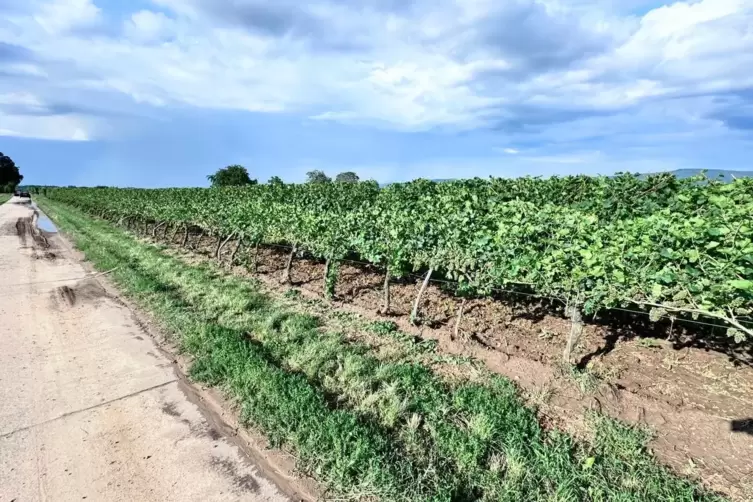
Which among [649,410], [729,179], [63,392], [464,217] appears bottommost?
[63,392]

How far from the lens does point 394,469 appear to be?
307 cm

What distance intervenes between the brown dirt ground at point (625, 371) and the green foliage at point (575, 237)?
2.08ft

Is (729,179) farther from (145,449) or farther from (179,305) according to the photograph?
(179,305)

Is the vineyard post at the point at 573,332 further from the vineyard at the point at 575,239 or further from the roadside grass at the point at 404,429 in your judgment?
the roadside grass at the point at 404,429

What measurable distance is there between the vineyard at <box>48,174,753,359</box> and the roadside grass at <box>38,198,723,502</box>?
1.29 metres

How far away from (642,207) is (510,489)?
4.72 meters

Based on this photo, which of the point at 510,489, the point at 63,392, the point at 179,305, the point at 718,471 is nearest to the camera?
the point at 510,489

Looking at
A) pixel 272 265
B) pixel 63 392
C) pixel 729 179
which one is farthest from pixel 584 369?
pixel 272 265

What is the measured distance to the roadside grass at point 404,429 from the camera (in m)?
2.98

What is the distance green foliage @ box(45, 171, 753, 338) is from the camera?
385 centimetres

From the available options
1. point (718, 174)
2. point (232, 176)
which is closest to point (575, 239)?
point (718, 174)

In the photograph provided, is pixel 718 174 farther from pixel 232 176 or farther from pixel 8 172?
pixel 8 172

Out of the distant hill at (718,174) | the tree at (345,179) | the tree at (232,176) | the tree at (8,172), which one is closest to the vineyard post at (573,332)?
the distant hill at (718,174)

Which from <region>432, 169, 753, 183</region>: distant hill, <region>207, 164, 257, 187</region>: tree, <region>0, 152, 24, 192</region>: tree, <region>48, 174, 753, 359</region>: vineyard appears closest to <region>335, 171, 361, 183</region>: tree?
<region>48, 174, 753, 359</region>: vineyard
